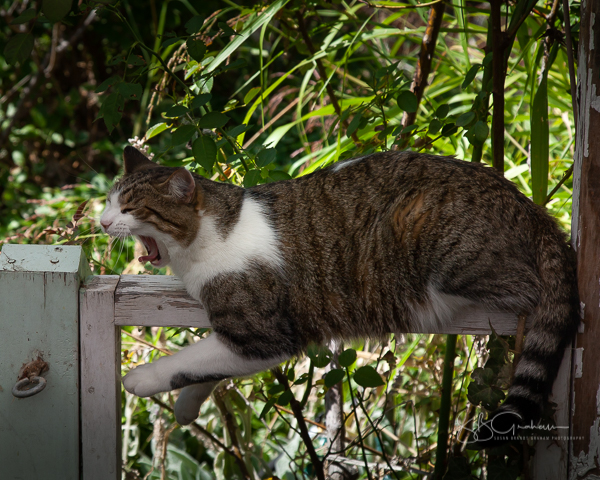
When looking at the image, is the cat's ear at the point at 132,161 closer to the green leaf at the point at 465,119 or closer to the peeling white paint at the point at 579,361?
the green leaf at the point at 465,119

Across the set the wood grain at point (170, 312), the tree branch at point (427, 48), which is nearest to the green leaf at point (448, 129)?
the tree branch at point (427, 48)

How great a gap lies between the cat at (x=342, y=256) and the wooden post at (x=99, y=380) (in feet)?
0.25

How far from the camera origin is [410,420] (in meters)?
2.48

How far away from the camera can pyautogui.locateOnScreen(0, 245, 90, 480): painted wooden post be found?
1.29 metres

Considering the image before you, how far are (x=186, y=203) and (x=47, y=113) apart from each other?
12.8ft

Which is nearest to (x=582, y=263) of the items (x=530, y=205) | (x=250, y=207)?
(x=530, y=205)

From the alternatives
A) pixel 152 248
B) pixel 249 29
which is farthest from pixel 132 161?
pixel 249 29

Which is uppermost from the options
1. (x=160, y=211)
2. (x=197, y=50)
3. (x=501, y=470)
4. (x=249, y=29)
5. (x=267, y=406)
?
(x=249, y=29)

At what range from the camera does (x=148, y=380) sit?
54.4 inches

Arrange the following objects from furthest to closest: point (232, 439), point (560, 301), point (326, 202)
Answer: point (232, 439) < point (326, 202) < point (560, 301)

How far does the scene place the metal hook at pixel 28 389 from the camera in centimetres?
128

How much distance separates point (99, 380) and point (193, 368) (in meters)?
0.21

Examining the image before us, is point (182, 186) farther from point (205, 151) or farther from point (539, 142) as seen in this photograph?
point (539, 142)

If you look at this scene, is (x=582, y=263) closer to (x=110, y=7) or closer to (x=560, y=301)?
(x=560, y=301)
